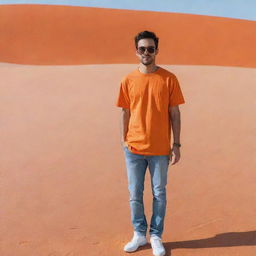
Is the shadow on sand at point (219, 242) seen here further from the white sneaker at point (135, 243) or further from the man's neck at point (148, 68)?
the man's neck at point (148, 68)

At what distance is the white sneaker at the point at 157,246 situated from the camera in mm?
3838

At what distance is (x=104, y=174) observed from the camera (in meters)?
6.14

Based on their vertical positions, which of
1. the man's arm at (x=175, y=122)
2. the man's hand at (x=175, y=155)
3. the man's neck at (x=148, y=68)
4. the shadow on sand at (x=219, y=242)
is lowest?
the shadow on sand at (x=219, y=242)

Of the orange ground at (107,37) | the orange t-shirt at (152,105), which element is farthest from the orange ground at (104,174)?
the orange ground at (107,37)

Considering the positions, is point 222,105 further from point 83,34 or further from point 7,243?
point 83,34

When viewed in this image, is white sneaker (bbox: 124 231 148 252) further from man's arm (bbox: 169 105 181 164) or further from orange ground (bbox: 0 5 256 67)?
orange ground (bbox: 0 5 256 67)

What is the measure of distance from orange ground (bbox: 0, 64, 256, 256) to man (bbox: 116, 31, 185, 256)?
593mm

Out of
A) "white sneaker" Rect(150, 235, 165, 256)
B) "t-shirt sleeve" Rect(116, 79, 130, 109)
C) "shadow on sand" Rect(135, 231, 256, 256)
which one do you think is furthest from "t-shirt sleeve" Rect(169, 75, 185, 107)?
"shadow on sand" Rect(135, 231, 256, 256)

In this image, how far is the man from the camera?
12.3 feet

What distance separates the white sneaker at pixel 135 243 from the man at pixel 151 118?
13 centimetres

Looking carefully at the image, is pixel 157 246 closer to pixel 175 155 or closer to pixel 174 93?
pixel 175 155

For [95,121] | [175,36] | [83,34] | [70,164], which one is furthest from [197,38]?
[70,164]

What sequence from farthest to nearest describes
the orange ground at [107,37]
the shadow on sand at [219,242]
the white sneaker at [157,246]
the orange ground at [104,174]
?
the orange ground at [107,37], the orange ground at [104,174], the shadow on sand at [219,242], the white sneaker at [157,246]

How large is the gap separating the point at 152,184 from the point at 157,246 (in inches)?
19.7
